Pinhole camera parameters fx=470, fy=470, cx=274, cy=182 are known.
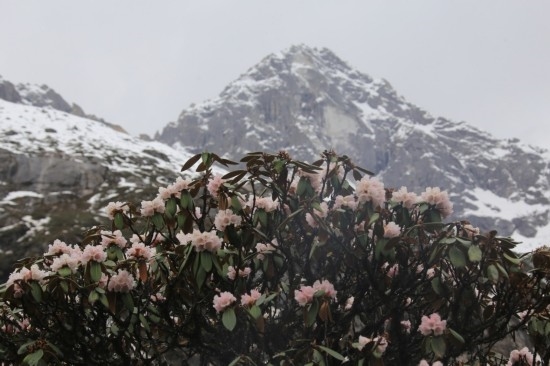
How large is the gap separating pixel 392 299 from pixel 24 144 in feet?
173

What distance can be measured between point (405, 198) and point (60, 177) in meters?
42.6

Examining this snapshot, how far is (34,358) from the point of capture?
342cm

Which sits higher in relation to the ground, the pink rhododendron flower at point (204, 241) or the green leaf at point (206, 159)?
the green leaf at point (206, 159)

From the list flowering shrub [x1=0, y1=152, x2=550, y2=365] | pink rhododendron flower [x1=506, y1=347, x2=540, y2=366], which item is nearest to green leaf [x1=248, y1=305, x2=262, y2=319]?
flowering shrub [x1=0, y1=152, x2=550, y2=365]

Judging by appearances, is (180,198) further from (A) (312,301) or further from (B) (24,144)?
(B) (24,144)

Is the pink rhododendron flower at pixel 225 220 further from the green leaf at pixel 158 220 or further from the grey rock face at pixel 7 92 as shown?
the grey rock face at pixel 7 92

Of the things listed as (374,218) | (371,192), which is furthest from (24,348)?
(371,192)

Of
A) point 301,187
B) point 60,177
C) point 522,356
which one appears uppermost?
point 301,187

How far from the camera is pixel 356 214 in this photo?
4621mm

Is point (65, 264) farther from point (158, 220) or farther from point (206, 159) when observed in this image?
point (206, 159)

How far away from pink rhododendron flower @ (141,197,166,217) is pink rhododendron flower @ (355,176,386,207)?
189 cm

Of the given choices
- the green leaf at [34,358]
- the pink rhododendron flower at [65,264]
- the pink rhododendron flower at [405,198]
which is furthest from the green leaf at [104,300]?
the pink rhododendron flower at [405,198]

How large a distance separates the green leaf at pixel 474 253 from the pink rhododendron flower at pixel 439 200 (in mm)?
676

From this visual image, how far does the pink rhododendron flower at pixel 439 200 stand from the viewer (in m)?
4.22
